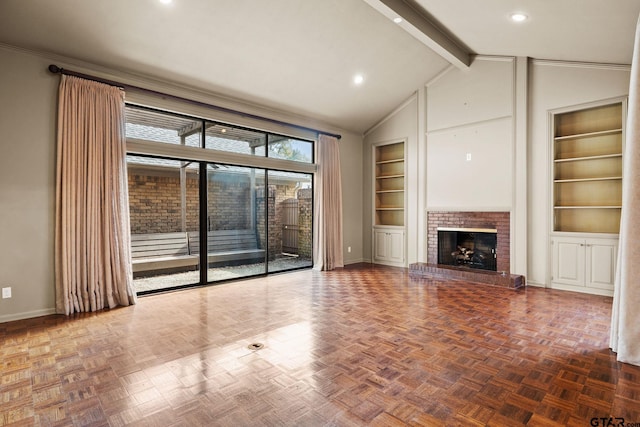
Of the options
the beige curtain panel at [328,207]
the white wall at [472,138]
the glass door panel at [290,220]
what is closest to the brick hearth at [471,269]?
the white wall at [472,138]

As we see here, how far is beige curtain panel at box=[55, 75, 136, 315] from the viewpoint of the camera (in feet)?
12.5

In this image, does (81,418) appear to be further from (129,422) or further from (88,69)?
(88,69)

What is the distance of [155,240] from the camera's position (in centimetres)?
485

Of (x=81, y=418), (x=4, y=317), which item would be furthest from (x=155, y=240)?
(x=81, y=418)

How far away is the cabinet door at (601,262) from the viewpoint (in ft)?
15.2

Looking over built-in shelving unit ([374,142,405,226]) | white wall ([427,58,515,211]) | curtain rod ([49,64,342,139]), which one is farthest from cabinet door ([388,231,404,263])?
curtain rod ([49,64,342,139])

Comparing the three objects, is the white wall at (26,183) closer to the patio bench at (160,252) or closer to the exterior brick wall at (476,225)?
the patio bench at (160,252)

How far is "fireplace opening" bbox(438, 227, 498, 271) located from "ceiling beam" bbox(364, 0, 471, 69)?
9.17ft

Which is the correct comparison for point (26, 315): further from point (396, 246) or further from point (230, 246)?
point (396, 246)

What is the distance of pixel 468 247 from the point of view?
6.20 meters

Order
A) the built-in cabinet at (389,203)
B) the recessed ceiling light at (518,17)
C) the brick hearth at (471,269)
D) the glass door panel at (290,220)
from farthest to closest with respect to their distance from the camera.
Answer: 1. the built-in cabinet at (389,203)
2. the glass door panel at (290,220)
3. the brick hearth at (471,269)
4. the recessed ceiling light at (518,17)

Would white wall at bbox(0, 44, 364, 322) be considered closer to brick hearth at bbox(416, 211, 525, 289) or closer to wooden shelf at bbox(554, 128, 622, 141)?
brick hearth at bbox(416, 211, 525, 289)

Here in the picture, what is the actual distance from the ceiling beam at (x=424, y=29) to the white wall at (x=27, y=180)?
3.54m

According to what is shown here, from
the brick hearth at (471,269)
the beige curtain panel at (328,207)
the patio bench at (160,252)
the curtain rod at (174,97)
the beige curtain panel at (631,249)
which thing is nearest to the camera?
the beige curtain panel at (631,249)
